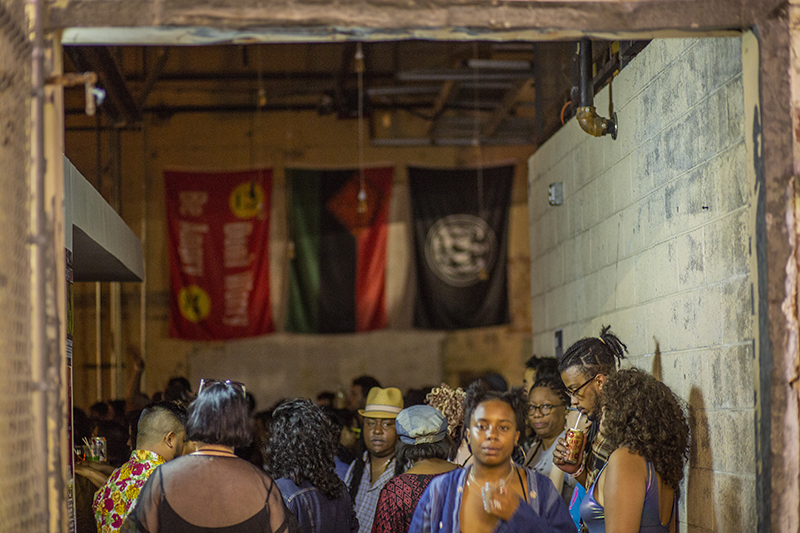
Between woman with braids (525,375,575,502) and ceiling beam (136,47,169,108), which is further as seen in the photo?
ceiling beam (136,47,169,108)

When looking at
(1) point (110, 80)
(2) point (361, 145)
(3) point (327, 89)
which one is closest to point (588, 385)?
(1) point (110, 80)

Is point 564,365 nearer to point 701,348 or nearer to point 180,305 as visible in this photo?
point 701,348

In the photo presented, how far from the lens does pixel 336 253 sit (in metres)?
11.2

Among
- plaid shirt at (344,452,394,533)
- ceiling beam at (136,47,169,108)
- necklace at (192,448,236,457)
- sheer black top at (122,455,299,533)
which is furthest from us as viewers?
ceiling beam at (136,47,169,108)

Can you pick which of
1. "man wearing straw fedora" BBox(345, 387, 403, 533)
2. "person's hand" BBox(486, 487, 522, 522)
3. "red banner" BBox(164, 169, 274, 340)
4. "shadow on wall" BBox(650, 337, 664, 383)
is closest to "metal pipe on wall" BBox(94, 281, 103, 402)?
"red banner" BBox(164, 169, 274, 340)

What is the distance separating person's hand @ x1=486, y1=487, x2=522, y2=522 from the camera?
267 cm

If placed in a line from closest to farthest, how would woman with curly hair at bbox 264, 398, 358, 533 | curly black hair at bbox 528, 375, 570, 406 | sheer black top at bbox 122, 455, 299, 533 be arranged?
sheer black top at bbox 122, 455, 299, 533 → woman with curly hair at bbox 264, 398, 358, 533 → curly black hair at bbox 528, 375, 570, 406

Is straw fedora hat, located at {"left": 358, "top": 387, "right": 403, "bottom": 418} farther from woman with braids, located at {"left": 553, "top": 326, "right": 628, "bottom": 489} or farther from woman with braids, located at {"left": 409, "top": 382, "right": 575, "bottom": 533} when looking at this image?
woman with braids, located at {"left": 409, "top": 382, "right": 575, "bottom": 533}

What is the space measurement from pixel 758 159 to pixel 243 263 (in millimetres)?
9119

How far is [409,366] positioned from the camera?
11664 millimetres

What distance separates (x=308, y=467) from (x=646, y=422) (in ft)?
4.66

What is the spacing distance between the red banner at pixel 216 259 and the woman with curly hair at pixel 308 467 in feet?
24.6

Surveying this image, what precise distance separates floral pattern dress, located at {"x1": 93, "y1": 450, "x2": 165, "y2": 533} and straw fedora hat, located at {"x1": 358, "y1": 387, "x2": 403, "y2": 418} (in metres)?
1.34

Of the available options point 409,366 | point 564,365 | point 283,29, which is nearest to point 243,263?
point 409,366
